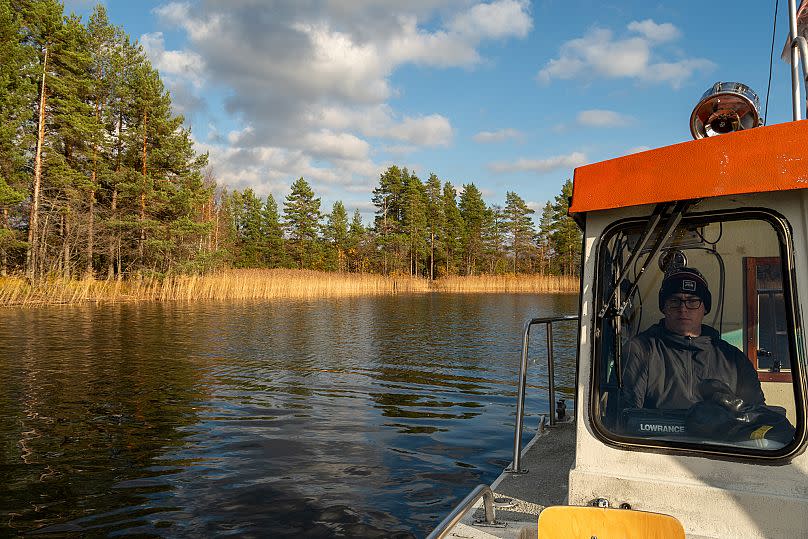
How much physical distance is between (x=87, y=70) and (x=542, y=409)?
123 ft

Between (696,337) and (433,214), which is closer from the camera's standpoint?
(696,337)

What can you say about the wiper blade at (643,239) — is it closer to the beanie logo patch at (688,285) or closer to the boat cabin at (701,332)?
Result: the boat cabin at (701,332)

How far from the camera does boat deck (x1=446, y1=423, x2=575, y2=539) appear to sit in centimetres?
274

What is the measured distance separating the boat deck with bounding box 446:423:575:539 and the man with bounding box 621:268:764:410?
0.83 metres

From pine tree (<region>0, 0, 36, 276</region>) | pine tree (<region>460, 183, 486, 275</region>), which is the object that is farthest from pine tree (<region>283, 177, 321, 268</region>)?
pine tree (<region>0, 0, 36, 276</region>)

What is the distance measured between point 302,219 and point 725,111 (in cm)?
6987

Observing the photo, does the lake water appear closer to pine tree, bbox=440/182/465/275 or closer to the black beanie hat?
the black beanie hat

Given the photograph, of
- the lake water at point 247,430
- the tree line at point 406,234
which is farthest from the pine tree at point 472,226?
the lake water at point 247,430

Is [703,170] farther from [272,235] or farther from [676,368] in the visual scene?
[272,235]

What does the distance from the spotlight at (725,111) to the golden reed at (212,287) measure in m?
27.9

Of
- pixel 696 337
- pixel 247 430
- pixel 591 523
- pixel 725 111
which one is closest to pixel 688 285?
pixel 696 337

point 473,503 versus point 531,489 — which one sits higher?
point 473,503

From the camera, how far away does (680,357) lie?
9.65 ft

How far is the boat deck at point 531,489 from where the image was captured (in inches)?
108
